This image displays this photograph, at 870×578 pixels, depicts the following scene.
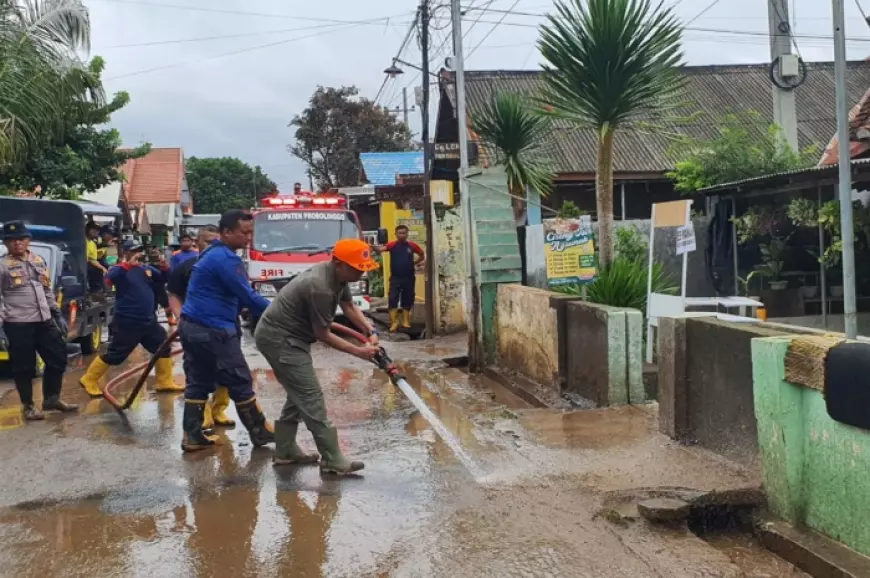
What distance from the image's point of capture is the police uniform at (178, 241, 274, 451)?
657 cm

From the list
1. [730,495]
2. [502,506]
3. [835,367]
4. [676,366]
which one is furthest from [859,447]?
[676,366]

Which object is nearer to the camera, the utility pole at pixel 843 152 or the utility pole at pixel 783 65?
the utility pole at pixel 843 152

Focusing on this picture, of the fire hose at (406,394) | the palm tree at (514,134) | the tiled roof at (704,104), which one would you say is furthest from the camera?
the tiled roof at (704,104)

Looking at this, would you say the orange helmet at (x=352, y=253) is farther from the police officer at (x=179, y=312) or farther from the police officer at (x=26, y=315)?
the police officer at (x=26, y=315)

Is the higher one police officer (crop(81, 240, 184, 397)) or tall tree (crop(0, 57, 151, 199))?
tall tree (crop(0, 57, 151, 199))

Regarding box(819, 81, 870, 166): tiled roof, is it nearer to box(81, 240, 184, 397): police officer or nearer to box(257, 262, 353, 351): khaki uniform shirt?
box(257, 262, 353, 351): khaki uniform shirt

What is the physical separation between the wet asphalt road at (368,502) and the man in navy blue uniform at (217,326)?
14.1 inches

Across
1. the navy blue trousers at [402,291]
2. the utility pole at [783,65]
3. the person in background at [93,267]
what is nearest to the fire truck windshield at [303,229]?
the navy blue trousers at [402,291]

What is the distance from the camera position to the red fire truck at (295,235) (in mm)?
14562

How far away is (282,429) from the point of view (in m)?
6.22

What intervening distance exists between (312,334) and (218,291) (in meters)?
1.07

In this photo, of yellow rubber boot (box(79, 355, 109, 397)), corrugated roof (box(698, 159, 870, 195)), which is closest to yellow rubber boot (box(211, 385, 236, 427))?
yellow rubber boot (box(79, 355, 109, 397))

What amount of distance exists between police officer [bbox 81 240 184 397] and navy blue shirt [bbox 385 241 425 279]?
227 inches

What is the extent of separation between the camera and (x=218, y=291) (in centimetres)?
666
